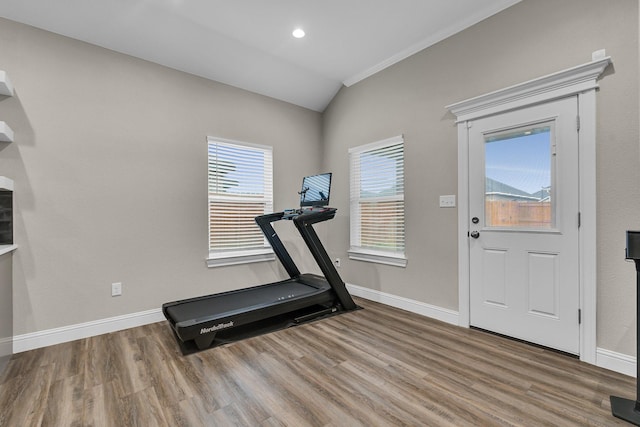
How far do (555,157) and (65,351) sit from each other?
4.37 meters

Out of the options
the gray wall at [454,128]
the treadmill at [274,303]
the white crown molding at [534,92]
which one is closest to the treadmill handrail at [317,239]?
the treadmill at [274,303]

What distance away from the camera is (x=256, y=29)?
3.08 m

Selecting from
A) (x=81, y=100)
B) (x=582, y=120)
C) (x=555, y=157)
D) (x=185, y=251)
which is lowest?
(x=185, y=251)

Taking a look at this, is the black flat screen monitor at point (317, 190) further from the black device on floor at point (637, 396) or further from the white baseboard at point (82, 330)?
the black device on floor at point (637, 396)

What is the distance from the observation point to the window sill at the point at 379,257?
3.54m

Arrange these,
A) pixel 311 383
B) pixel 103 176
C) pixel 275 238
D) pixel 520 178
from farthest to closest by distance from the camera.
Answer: pixel 275 238
pixel 103 176
pixel 520 178
pixel 311 383

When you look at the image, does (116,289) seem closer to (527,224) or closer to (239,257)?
(239,257)

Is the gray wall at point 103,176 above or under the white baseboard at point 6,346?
above

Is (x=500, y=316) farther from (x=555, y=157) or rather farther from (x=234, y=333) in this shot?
(x=234, y=333)

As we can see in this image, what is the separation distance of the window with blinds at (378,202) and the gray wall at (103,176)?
5.51 ft

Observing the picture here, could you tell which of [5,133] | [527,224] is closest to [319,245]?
[527,224]

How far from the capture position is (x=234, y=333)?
9.42 feet

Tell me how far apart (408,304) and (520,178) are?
1.77 meters

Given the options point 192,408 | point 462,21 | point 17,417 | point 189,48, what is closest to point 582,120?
point 462,21
